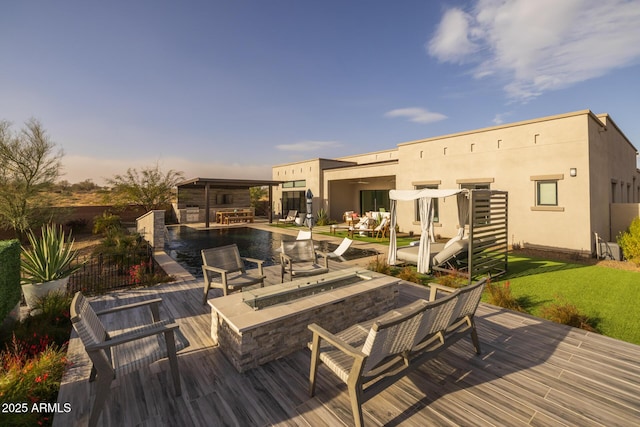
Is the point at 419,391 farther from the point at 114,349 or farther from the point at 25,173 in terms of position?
the point at 25,173

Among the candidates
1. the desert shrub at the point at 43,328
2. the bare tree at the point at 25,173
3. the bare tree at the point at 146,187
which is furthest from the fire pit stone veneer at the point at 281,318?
the bare tree at the point at 146,187

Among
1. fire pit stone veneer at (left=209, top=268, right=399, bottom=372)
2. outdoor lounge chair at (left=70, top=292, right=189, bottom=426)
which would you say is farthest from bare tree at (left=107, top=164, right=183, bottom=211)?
outdoor lounge chair at (left=70, top=292, right=189, bottom=426)

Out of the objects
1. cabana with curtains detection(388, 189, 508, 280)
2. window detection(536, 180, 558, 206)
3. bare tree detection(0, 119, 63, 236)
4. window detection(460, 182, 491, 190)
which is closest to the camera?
cabana with curtains detection(388, 189, 508, 280)

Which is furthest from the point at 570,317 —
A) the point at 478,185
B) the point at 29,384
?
the point at 478,185

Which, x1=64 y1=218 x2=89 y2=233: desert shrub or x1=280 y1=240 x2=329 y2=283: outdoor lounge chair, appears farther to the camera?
x1=64 y1=218 x2=89 y2=233: desert shrub

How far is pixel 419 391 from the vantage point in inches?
112

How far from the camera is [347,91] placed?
814 inches

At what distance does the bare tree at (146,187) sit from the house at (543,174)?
74.2 feet

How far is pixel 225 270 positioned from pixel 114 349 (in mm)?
2120

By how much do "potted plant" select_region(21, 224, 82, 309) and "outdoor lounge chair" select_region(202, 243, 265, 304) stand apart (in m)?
→ 2.74

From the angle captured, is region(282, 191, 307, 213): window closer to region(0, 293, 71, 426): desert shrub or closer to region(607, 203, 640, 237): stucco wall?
region(607, 203, 640, 237): stucco wall

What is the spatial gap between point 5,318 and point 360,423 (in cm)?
542

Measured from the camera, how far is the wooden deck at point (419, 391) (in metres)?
2.47

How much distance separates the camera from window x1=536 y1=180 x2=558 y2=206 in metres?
10.2
